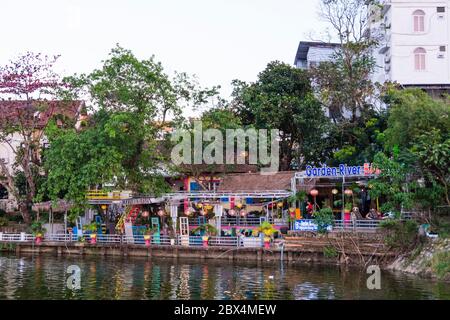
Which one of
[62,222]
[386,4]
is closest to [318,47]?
[386,4]

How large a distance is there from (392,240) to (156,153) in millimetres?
14117

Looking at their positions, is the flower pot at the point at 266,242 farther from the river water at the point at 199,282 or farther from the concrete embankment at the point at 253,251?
the river water at the point at 199,282

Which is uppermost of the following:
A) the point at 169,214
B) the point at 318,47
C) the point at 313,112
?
the point at 318,47

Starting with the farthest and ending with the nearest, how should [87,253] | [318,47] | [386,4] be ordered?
[318,47]
[386,4]
[87,253]

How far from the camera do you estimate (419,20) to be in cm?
4081

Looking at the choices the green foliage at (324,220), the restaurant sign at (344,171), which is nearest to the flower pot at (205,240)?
the green foliage at (324,220)

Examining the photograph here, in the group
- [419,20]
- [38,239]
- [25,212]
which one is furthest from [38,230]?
[419,20]

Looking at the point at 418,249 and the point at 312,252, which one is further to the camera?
the point at 312,252

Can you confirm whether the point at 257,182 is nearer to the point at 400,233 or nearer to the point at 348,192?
the point at 348,192

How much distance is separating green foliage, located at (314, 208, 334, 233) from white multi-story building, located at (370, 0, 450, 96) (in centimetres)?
1417

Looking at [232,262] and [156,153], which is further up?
[156,153]

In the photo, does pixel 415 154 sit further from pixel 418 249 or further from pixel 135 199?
pixel 135 199

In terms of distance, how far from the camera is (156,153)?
35156mm

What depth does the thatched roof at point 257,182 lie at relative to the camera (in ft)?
116
